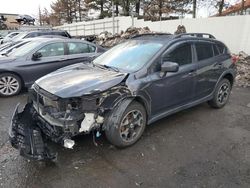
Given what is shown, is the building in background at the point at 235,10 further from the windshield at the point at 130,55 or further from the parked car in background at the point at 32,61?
the windshield at the point at 130,55

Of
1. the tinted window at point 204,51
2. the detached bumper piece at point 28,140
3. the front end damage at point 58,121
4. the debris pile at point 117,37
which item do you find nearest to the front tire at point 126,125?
the front end damage at point 58,121

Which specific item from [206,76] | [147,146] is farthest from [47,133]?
[206,76]

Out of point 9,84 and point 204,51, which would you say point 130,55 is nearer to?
point 204,51

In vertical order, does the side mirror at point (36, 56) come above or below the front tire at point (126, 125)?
above

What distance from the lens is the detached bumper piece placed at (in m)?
3.26

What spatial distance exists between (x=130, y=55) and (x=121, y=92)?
1.05m

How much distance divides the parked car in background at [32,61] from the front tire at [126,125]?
295 cm

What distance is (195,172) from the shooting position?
3.50 meters

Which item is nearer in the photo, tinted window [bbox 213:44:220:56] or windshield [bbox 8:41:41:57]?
tinted window [bbox 213:44:220:56]

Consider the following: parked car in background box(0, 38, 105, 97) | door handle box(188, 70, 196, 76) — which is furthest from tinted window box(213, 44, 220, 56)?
parked car in background box(0, 38, 105, 97)

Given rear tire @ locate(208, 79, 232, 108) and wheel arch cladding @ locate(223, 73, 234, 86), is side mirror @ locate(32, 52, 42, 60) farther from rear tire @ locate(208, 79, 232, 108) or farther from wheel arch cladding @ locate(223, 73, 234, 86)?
wheel arch cladding @ locate(223, 73, 234, 86)

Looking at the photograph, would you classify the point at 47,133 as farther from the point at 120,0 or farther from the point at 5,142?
the point at 120,0

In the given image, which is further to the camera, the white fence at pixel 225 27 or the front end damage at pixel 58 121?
the white fence at pixel 225 27

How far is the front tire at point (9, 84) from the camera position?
22.7 ft
